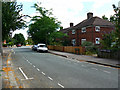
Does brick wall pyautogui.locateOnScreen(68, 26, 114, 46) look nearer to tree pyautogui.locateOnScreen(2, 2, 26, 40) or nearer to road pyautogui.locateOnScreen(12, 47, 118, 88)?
tree pyautogui.locateOnScreen(2, 2, 26, 40)

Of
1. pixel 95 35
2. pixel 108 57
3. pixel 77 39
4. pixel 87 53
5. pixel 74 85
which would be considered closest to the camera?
pixel 74 85

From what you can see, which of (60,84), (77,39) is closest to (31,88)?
(60,84)

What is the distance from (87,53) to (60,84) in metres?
15.2

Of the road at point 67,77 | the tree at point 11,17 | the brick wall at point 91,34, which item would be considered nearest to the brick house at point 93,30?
the brick wall at point 91,34

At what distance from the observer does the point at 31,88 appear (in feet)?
18.3

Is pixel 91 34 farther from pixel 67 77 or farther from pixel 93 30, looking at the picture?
pixel 67 77

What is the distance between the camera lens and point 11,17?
1730 cm

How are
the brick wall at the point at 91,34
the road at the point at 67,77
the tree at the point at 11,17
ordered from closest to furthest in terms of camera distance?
the road at the point at 67,77, the tree at the point at 11,17, the brick wall at the point at 91,34

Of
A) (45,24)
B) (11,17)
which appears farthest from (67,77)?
(45,24)

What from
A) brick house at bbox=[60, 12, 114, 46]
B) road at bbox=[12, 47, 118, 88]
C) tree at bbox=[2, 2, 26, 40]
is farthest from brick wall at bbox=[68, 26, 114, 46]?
road at bbox=[12, 47, 118, 88]

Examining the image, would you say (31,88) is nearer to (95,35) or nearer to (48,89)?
(48,89)

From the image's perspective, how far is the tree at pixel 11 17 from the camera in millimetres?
16469

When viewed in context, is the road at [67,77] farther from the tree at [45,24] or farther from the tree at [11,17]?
the tree at [45,24]

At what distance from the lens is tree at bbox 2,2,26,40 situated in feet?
54.0
